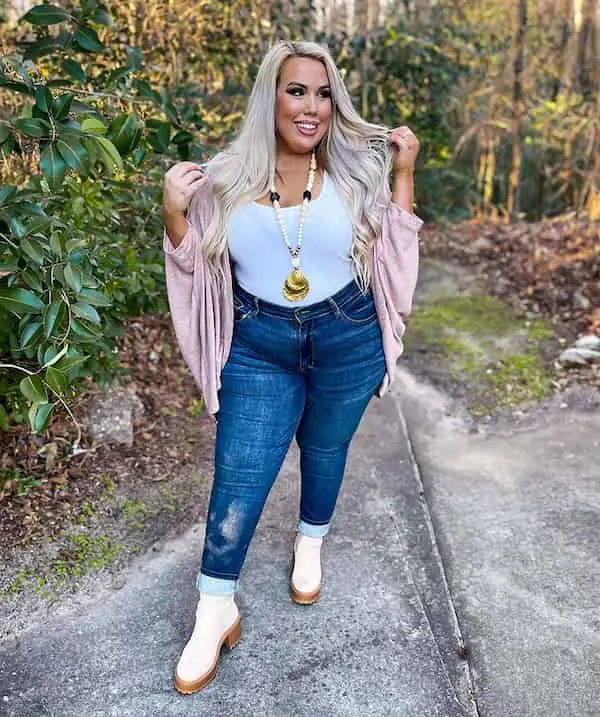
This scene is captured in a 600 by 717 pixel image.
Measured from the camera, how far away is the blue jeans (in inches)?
78.5

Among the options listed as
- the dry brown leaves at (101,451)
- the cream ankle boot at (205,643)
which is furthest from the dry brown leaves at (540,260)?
the cream ankle boot at (205,643)

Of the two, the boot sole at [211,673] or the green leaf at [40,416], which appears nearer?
the green leaf at [40,416]

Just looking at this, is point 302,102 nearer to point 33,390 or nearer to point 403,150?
point 403,150

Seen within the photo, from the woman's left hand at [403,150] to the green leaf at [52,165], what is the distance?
874 millimetres

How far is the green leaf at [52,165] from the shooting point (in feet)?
5.95

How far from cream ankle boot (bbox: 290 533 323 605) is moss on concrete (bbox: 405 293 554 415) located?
64.5 inches

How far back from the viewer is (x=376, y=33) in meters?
6.44

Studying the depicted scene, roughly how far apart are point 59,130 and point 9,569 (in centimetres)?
152

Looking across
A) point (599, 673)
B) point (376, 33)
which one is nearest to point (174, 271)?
point (599, 673)

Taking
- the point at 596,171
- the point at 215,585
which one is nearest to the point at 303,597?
the point at 215,585

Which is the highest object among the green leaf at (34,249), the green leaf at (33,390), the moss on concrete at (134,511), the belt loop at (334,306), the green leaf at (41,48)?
the green leaf at (41,48)

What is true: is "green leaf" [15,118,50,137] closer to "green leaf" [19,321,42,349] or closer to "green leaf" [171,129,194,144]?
"green leaf" [19,321,42,349]

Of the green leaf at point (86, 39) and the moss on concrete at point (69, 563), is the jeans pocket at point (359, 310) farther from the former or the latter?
the moss on concrete at point (69, 563)

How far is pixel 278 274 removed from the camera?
196 cm
